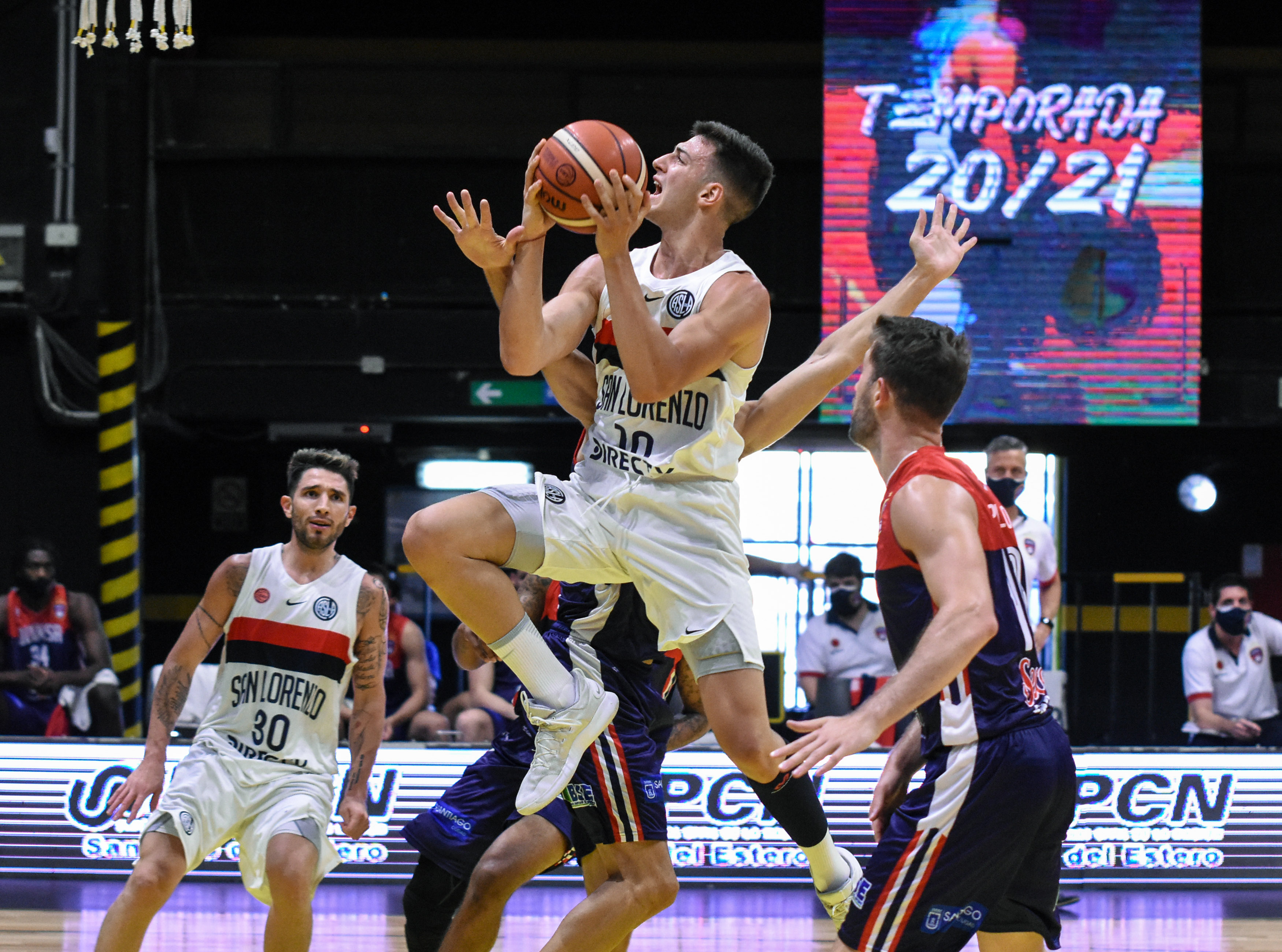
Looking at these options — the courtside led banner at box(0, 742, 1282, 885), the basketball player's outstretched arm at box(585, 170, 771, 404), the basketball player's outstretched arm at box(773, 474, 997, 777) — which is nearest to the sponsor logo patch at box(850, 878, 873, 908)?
the basketball player's outstretched arm at box(773, 474, 997, 777)

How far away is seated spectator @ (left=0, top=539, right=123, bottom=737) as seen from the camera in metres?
7.61

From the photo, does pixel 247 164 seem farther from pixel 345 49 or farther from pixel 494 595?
pixel 494 595

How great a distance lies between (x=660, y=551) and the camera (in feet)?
12.0

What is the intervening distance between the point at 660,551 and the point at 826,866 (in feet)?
3.41

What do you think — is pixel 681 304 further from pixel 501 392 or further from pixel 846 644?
pixel 501 392

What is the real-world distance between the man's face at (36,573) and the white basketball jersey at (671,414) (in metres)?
5.14

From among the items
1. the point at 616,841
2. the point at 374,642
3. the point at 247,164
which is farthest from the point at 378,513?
the point at 616,841

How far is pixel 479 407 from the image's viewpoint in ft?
33.6

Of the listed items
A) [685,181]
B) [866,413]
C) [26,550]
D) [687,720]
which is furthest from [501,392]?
[866,413]

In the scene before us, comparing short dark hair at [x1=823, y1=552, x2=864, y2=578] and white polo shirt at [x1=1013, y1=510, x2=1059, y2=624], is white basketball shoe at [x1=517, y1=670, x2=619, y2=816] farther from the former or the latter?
short dark hair at [x1=823, y1=552, x2=864, y2=578]

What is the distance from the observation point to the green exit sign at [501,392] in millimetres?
10234

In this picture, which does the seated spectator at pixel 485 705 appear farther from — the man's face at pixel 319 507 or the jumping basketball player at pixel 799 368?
the jumping basketball player at pixel 799 368

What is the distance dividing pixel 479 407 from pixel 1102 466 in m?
5.20

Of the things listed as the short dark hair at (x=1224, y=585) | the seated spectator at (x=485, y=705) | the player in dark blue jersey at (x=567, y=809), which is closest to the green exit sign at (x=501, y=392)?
the seated spectator at (x=485, y=705)
